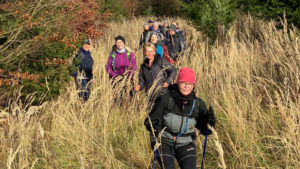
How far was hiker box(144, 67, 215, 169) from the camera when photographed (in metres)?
2.47

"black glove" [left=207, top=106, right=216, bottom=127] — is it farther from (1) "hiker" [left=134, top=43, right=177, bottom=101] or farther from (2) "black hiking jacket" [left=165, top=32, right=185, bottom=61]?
(2) "black hiking jacket" [left=165, top=32, right=185, bottom=61]

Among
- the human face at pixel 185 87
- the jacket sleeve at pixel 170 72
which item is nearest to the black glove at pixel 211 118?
the human face at pixel 185 87

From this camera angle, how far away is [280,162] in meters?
2.66

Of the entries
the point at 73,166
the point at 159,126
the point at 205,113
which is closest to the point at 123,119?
the point at 73,166

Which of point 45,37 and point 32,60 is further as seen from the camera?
point 32,60

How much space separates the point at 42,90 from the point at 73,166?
1514mm

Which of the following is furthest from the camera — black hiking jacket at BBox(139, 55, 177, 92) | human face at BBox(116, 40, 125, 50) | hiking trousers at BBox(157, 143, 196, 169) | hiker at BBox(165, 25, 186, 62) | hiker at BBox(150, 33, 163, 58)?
hiker at BBox(165, 25, 186, 62)

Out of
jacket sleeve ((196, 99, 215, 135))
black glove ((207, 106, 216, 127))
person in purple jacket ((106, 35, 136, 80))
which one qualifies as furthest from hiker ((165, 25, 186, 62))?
black glove ((207, 106, 216, 127))

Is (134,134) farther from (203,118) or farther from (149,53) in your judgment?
(149,53)

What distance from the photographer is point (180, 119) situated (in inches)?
98.4

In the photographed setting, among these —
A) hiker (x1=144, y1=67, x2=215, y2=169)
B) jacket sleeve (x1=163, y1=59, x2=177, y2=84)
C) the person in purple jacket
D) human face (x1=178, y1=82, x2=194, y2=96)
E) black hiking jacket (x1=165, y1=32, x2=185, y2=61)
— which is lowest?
hiker (x1=144, y1=67, x2=215, y2=169)

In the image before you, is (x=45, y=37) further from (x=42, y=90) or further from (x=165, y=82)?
(x=165, y=82)

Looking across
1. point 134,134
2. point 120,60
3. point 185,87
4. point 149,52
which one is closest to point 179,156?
point 185,87

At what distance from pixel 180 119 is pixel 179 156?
351 millimetres
